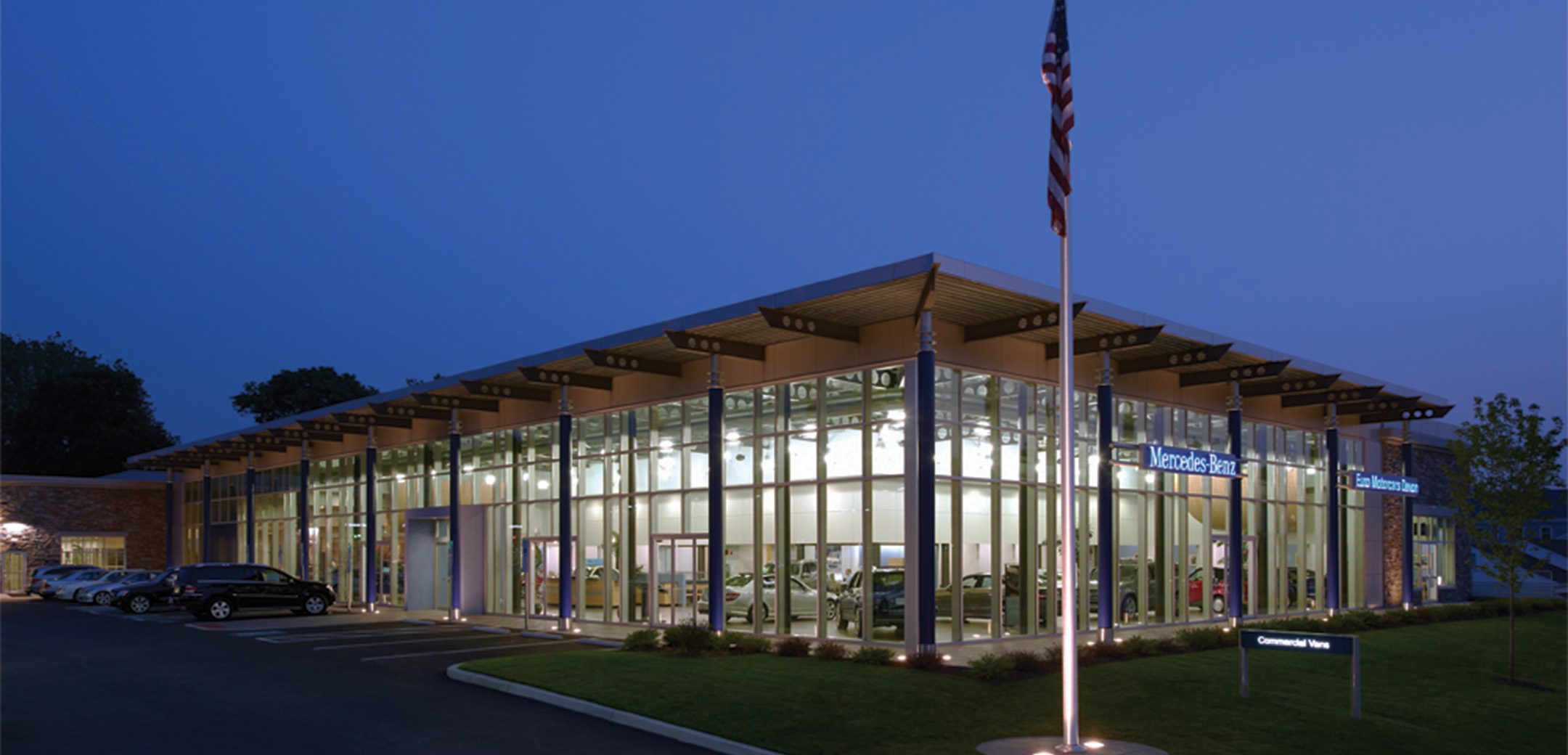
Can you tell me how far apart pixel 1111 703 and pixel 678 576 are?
446 inches

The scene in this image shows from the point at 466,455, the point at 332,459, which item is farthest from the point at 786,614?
the point at 332,459

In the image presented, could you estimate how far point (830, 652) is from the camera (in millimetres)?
17344

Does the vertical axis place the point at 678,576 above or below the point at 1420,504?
below

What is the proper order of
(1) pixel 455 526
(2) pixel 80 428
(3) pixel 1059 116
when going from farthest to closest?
1. (2) pixel 80 428
2. (1) pixel 455 526
3. (3) pixel 1059 116

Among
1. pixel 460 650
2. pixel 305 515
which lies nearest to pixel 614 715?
pixel 460 650

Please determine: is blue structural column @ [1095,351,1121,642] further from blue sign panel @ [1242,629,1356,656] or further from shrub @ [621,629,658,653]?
shrub @ [621,629,658,653]

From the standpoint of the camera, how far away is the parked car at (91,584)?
37.7m

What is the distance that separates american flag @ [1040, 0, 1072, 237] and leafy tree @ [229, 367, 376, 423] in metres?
76.4

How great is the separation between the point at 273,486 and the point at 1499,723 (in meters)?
40.6

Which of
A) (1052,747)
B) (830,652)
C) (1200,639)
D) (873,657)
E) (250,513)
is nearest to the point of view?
(1052,747)

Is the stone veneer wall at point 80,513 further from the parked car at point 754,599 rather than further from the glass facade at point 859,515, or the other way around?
the parked car at point 754,599

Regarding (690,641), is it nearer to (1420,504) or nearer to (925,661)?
(925,661)

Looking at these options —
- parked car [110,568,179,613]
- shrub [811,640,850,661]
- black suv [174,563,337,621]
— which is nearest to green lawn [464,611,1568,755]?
shrub [811,640,850,661]

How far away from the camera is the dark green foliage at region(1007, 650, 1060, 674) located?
52.2 feet
